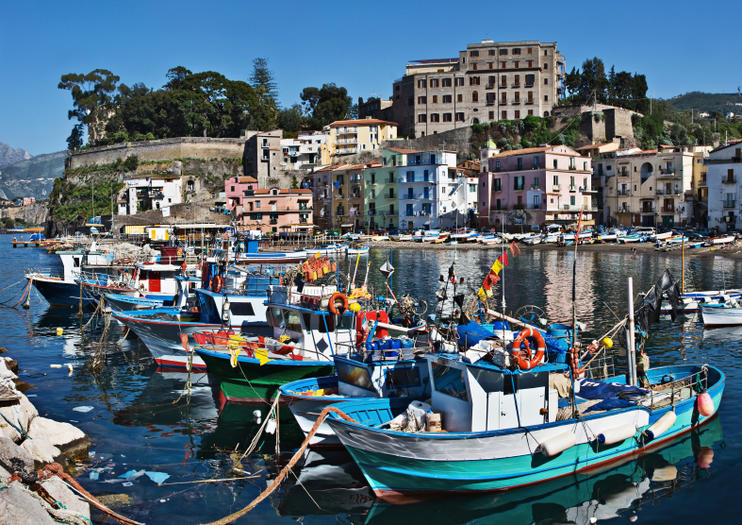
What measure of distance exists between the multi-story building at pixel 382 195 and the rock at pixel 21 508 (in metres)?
69.1

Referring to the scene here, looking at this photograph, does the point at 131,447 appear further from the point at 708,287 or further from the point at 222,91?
the point at 222,91

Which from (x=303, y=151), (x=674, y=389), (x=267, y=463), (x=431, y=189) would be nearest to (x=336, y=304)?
(x=267, y=463)

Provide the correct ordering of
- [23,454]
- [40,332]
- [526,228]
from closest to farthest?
[23,454] < [40,332] < [526,228]

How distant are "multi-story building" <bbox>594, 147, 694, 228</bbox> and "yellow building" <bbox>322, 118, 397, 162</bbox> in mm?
27317

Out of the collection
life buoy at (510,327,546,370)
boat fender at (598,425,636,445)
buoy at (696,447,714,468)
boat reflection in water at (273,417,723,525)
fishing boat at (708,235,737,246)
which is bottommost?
boat reflection in water at (273,417,723,525)

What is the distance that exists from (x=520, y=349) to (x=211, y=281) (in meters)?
14.4

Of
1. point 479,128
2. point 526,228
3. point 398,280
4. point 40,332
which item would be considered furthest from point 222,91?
point 40,332

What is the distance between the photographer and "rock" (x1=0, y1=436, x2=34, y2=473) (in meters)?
12.1

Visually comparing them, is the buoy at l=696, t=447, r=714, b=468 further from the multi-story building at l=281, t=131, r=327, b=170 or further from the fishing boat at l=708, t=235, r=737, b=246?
the multi-story building at l=281, t=131, r=327, b=170

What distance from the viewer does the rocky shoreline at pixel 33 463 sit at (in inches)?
400

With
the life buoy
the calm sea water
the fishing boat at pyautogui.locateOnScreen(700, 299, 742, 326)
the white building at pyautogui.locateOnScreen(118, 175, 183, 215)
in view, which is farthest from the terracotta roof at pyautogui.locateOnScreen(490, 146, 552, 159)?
the life buoy

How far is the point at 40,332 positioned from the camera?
31.2 metres

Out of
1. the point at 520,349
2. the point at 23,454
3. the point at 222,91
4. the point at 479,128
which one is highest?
the point at 222,91

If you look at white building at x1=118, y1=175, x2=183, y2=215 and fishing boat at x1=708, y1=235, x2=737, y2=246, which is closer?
fishing boat at x1=708, y1=235, x2=737, y2=246
